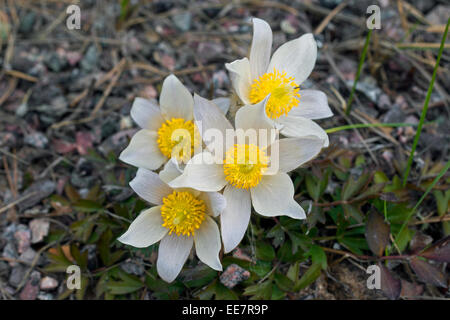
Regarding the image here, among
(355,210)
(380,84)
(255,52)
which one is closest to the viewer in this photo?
(255,52)

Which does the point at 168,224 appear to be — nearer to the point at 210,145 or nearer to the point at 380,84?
the point at 210,145

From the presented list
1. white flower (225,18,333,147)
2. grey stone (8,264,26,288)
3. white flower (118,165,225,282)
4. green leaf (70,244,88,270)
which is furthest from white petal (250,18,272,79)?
grey stone (8,264,26,288)

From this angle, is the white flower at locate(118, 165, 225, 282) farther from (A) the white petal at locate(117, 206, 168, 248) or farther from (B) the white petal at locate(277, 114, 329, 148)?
(B) the white petal at locate(277, 114, 329, 148)

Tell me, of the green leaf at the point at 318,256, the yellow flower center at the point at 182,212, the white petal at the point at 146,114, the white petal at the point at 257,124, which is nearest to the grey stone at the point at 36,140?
the white petal at the point at 146,114

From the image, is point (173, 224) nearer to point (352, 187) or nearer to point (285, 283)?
point (285, 283)

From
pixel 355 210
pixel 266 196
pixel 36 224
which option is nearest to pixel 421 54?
pixel 355 210

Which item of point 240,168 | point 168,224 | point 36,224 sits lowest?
point 36,224

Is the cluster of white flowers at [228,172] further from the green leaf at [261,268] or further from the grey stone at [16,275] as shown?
the grey stone at [16,275]
